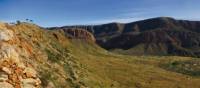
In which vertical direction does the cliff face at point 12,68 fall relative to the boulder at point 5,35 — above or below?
below

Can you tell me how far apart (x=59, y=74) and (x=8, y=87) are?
64.1ft

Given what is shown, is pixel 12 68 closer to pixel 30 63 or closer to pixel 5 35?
pixel 5 35

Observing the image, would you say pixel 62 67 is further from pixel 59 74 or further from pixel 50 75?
pixel 50 75

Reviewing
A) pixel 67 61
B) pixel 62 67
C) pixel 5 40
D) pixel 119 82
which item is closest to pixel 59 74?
pixel 62 67

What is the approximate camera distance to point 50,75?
6006 centimetres

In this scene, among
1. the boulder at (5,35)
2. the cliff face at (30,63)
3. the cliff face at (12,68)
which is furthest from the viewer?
the boulder at (5,35)

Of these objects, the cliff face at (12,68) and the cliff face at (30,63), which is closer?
the cliff face at (12,68)

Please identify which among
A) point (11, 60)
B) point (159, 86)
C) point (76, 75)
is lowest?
point (159, 86)

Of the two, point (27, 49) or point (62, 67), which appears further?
point (62, 67)

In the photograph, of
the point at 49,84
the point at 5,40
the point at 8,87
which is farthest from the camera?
the point at 49,84

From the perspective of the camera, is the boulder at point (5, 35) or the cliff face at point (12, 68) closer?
the cliff face at point (12, 68)

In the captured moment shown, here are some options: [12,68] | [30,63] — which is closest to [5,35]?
[12,68]

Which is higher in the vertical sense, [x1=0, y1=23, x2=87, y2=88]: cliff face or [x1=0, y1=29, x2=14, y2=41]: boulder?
[x1=0, y1=29, x2=14, y2=41]: boulder

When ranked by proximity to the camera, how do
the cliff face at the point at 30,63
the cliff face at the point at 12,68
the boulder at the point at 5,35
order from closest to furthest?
the cliff face at the point at 12,68
the cliff face at the point at 30,63
the boulder at the point at 5,35
